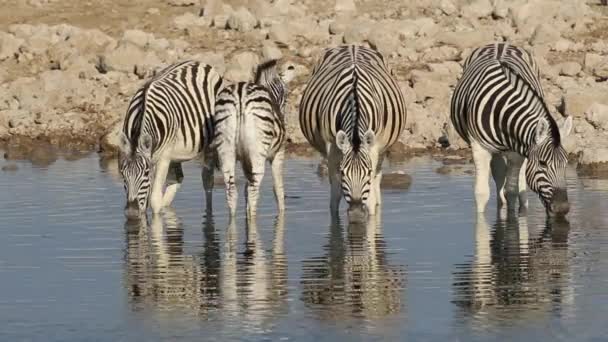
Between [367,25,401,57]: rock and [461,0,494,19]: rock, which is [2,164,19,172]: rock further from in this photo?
[461,0,494,19]: rock

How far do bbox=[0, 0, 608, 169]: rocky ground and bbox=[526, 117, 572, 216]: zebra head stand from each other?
5.68 meters

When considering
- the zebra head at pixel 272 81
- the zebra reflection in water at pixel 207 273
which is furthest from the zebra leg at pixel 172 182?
the zebra head at pixel 272 81

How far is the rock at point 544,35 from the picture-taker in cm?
2572

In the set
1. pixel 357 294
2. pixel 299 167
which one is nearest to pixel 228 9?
pixel 299 167

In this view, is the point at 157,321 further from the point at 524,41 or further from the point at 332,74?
the point at 524,41

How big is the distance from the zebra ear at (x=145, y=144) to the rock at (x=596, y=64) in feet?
33.4

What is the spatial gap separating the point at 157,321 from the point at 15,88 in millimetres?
14450

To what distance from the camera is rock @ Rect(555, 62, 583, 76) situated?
78.6 feet

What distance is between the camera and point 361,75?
1612 centimetres

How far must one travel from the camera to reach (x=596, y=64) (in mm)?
24109

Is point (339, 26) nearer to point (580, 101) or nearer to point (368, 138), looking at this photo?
point (580, 101)

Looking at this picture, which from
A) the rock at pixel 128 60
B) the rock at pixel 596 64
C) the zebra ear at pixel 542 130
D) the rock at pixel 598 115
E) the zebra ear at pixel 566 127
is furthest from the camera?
the rock at pixel 128 60

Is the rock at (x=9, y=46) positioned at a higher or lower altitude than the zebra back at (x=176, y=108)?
higher

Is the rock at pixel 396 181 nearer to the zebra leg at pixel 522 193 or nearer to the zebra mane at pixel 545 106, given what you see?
the zebra leg at pixel 522 193
